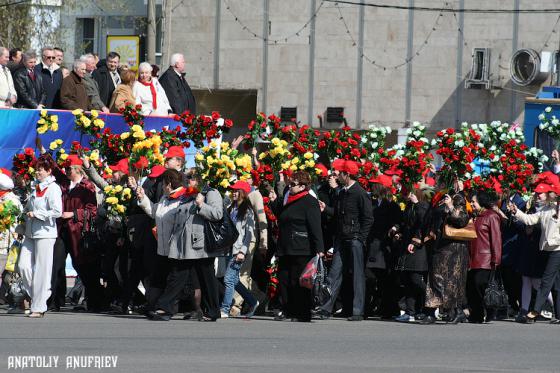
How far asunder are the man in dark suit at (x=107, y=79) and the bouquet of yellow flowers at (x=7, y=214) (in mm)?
4777

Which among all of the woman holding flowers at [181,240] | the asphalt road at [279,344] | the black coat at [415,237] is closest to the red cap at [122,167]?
the woman holding flowers at [181,240]

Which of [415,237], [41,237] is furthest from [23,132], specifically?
[415,237]

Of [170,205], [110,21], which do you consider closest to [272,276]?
[170,205]

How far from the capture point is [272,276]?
16.3m

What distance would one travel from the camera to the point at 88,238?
1564cm

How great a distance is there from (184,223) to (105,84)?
5286 mm

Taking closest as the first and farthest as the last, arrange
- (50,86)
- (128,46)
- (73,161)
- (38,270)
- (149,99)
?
1. (38,270)
2. (73,161)
3. (50,86)
4. (149,99)
5. (128,46)

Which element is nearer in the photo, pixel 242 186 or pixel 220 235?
pixel 220 235

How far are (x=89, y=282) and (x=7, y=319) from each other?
5.42 feet

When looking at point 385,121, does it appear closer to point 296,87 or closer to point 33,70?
point 296,87

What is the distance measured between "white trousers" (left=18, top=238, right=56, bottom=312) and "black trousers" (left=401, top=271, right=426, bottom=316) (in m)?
4.32

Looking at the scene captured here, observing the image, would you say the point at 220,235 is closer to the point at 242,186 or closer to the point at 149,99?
the point at 242,186

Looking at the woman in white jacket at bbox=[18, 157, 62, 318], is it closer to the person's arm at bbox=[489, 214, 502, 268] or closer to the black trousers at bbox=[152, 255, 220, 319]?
the black trousers at bbox=[152, 255, 220, 319]

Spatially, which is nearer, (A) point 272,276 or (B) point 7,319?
(B) point 7,319
